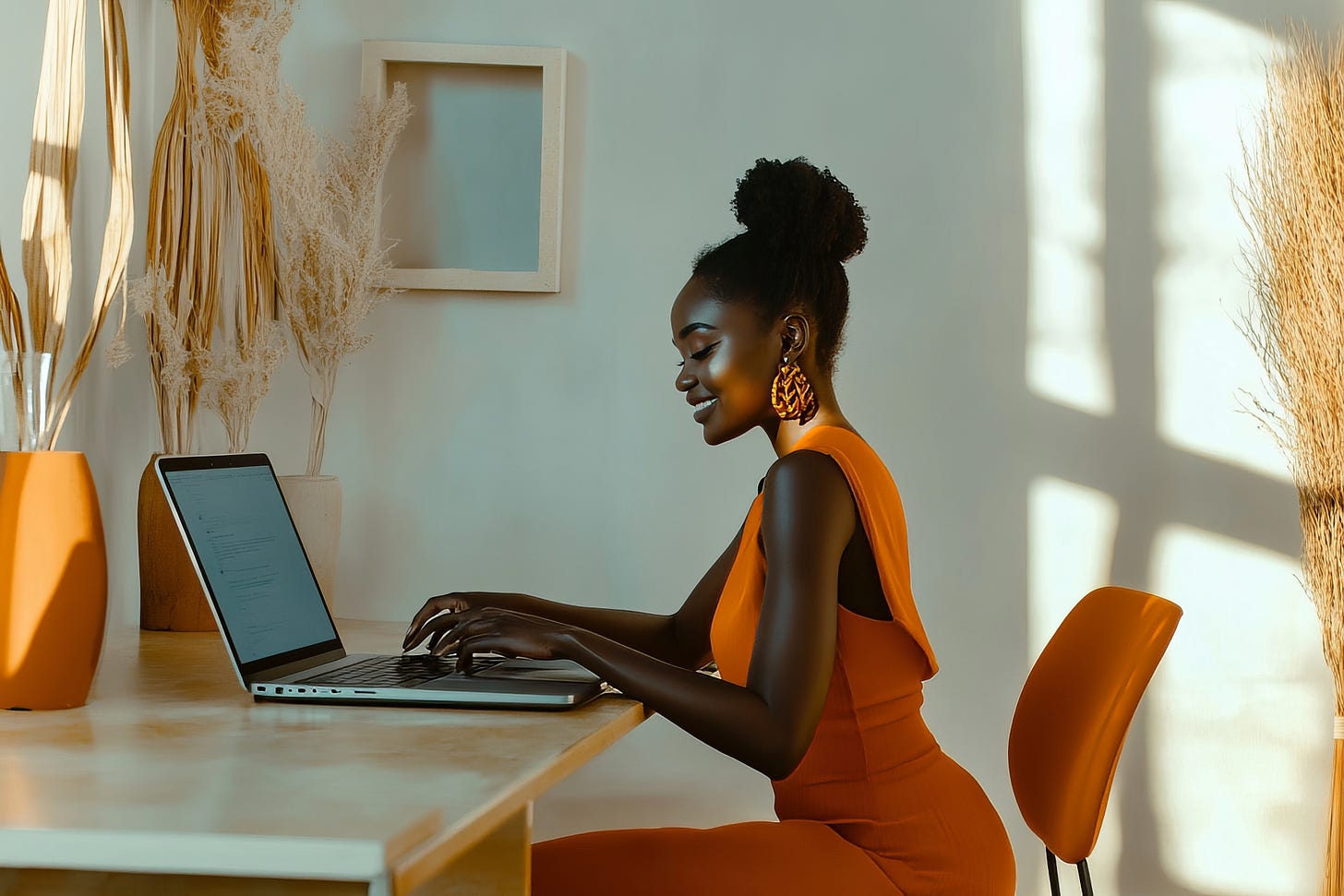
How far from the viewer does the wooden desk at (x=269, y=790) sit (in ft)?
2.55

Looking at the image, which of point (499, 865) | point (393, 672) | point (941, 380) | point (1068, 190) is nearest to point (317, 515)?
point (393, 672)

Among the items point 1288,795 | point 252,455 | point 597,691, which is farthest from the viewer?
point 1288,795

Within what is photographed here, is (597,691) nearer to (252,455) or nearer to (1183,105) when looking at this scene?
(252,455)

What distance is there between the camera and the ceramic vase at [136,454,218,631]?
79.0 inches

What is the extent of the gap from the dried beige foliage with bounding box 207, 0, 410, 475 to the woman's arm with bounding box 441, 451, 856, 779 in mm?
1014

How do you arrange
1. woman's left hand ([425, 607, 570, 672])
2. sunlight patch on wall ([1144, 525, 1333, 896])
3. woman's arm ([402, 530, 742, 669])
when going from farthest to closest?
sunlight patch on wall ([1144, 525, 1333, 896])
woman's arm ([402, 530, 742, 669])
woman's left hand ([425, 607, 570, 672])

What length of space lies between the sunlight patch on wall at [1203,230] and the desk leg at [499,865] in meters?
1.72

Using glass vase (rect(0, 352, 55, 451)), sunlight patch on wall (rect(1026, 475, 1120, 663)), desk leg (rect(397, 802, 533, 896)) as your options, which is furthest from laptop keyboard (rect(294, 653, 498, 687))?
sunlight patch on wall (rect(1026, 475, 1120, 663))

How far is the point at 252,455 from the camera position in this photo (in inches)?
64.2

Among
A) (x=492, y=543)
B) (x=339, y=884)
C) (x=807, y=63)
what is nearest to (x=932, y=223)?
(x=807, y=63)

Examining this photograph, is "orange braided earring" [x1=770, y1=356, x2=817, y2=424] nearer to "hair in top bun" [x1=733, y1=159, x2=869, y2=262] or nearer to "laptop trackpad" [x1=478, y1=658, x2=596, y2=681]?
"hair in top bun" [x1=733, y1=159, x2=869, y2=262]

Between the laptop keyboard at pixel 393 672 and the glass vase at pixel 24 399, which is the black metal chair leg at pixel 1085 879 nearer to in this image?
the laptop keyboard at pixel 393 672

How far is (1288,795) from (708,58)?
1.88 m

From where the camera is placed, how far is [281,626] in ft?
4.92
